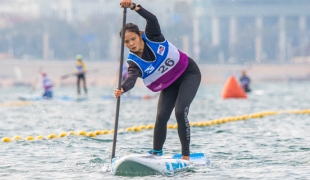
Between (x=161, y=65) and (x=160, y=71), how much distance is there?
84 millimetres

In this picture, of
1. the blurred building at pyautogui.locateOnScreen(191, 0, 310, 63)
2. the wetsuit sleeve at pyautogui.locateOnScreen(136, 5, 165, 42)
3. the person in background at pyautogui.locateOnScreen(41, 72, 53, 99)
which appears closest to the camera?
the wetsuit sleeve at pyautogui.locateOnScreen(136, 5, 165, 42)

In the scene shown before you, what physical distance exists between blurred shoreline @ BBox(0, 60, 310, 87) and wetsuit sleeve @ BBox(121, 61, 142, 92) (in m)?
87.2

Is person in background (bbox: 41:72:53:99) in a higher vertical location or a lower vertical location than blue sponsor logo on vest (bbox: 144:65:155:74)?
lower

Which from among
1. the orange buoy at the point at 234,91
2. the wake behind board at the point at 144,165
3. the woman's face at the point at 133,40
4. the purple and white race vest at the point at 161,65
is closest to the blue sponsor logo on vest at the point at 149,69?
the purple and white race vest at the point at 161,65

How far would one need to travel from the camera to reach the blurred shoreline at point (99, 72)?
102m

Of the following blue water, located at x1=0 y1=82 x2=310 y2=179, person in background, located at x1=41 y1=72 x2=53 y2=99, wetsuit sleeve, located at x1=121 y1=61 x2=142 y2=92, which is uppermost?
wetsuit sleeve, located at x1=121 y1=61 x2=142 y2=92

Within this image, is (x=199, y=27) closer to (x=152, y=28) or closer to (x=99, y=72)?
(x=99, y=72)

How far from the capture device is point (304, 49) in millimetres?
132375

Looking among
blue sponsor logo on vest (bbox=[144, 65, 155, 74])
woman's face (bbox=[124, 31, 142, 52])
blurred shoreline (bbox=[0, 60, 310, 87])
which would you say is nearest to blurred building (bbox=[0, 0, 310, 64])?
blurred shoreline (bbox=[0, 60, 310, 87])

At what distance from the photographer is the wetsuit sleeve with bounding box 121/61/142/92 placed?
33.6 feet

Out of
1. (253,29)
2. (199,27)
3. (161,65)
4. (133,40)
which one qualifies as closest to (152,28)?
(133,40)

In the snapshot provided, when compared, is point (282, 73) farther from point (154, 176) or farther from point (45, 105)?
Result: point (154, 176)

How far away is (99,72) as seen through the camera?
101750 millimetres

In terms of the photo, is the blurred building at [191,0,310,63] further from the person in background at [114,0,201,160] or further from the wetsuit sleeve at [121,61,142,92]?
the wetsuit sleeve at [121,61,142,92]
